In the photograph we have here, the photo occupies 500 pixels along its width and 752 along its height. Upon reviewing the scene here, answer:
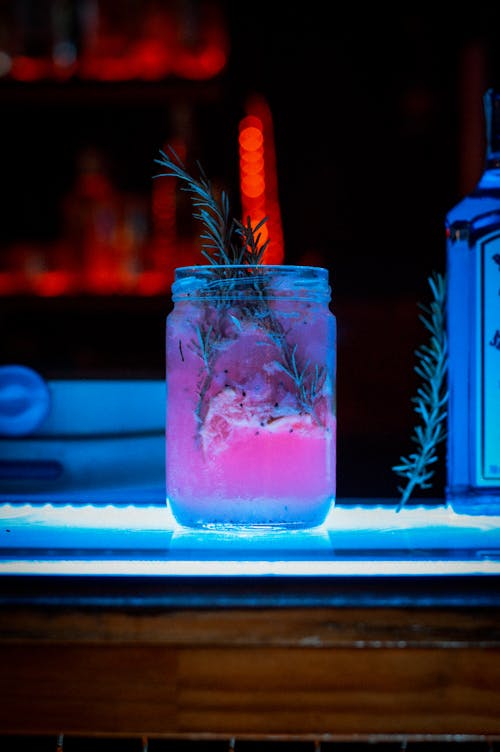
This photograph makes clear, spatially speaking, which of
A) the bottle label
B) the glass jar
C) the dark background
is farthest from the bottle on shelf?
the dark background

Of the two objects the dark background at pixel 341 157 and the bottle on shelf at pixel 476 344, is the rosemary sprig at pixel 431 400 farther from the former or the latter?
the dark background at pixel 341 157

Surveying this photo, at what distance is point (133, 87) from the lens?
201 cm

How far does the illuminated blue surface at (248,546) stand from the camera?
0.48m

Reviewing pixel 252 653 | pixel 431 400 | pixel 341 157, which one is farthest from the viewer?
pixel 341 157

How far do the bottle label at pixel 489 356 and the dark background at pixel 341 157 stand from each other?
57.4 inches

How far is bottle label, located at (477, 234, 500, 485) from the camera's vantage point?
2.23 ft

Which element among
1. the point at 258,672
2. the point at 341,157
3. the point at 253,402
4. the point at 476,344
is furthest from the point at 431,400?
the point at 341,157

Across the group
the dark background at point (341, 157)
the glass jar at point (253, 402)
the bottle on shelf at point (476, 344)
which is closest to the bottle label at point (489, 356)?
the bottle on shelf at point (476, 344)

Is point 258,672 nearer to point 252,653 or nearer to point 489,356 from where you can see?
point 252,653

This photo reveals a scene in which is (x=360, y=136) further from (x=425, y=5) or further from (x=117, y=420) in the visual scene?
(x=117, y=420)

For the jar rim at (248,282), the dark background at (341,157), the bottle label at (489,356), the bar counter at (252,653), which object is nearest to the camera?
the bar counter at (252,653)

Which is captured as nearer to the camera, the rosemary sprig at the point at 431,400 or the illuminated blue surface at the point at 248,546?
the illuminated blue surface at the point at 248,546

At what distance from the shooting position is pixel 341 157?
7.61 feet

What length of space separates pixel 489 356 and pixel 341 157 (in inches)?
68.5
